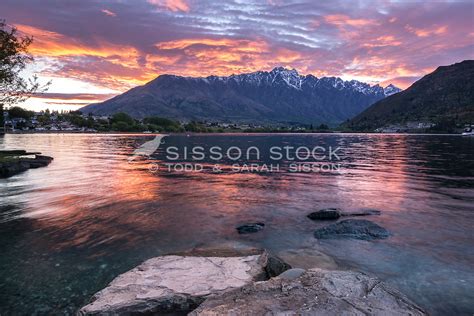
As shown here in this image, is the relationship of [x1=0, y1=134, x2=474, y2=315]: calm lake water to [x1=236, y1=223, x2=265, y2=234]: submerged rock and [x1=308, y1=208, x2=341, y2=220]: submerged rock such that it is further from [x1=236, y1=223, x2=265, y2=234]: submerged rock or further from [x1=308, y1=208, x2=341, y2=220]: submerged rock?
[x1=308, y1=208, x2=341, y2=220]: submerged rock

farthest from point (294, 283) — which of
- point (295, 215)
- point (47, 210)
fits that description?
point (47, 210)

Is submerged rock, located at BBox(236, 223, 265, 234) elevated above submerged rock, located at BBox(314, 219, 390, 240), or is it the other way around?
submerged rock, located at BBox(314, 219, 390, 240)

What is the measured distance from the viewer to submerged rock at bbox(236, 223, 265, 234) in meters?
20.4

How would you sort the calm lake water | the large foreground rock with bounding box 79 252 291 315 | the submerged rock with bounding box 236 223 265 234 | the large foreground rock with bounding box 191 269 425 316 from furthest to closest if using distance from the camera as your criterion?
1. the submerged rock with bounding box 236 223 265 234
2. the calm lake water
3. the large foreground rock with bounding box 79 252 291 315
4. the large foreground rock with bounding box 191 269 425 316

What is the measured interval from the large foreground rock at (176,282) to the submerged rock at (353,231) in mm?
7709

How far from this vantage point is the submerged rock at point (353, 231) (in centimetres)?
1903

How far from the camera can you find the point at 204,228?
21.2 metres

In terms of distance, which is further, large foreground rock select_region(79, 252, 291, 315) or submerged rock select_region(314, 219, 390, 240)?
submerged rock select_region(314, 219, 390, 240)

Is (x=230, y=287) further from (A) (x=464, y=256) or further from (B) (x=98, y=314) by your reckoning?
(A) (x=464, y=256)

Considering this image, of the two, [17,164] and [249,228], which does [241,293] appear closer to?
[249,228]

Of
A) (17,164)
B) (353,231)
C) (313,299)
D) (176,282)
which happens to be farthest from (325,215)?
(17,164)

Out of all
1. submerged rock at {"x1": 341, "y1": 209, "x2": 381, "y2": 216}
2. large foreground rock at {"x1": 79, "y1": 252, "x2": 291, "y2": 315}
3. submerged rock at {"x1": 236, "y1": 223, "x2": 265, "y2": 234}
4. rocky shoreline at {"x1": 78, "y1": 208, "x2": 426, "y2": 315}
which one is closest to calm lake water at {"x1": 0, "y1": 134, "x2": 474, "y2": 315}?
submerged rock at {"x1": 236, "y1": 223, "x2": 265, "y2": 234}

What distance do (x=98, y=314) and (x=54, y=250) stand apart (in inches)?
382

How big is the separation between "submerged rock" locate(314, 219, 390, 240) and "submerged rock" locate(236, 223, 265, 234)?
12.1 ft
